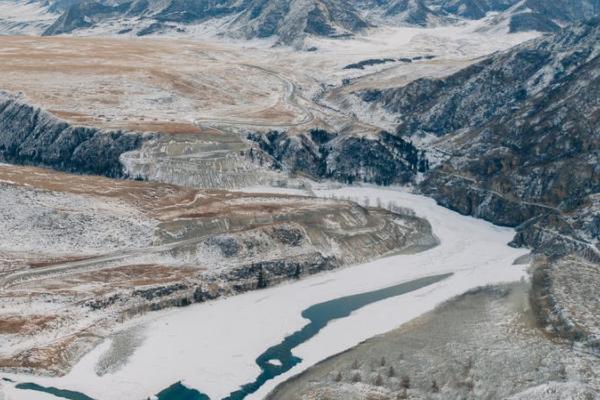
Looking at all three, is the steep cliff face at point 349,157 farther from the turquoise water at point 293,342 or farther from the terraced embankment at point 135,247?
the turquoise water at point 293,342

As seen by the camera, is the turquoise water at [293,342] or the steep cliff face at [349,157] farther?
the steep cliff face at [349,157]

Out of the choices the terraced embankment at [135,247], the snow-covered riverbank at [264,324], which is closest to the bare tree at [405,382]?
the snow-covered riverbank at [264,324]

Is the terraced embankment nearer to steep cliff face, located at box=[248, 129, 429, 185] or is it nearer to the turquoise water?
the turquoise water

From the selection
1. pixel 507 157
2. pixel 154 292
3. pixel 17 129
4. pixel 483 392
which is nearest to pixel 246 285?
pixel 154 292

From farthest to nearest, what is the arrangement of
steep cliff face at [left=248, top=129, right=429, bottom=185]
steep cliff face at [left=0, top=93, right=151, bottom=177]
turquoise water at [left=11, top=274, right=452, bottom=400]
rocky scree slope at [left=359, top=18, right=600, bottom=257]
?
steep cliff face at [left=248, top=129, right=429, bottom=185], steep cliff face at [left=0, top=93, right=151, bottom=177], rocky scree slope at [left=359, top=18, right=600, bottom=257], turquoise water at [left=11, top=274, right=452, bottom=400]

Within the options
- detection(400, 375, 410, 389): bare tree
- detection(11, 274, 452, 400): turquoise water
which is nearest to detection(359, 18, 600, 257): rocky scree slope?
detection(11, 274, 452, 400): turquoise water

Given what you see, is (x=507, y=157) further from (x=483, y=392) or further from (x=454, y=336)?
(x=483, y=392)
